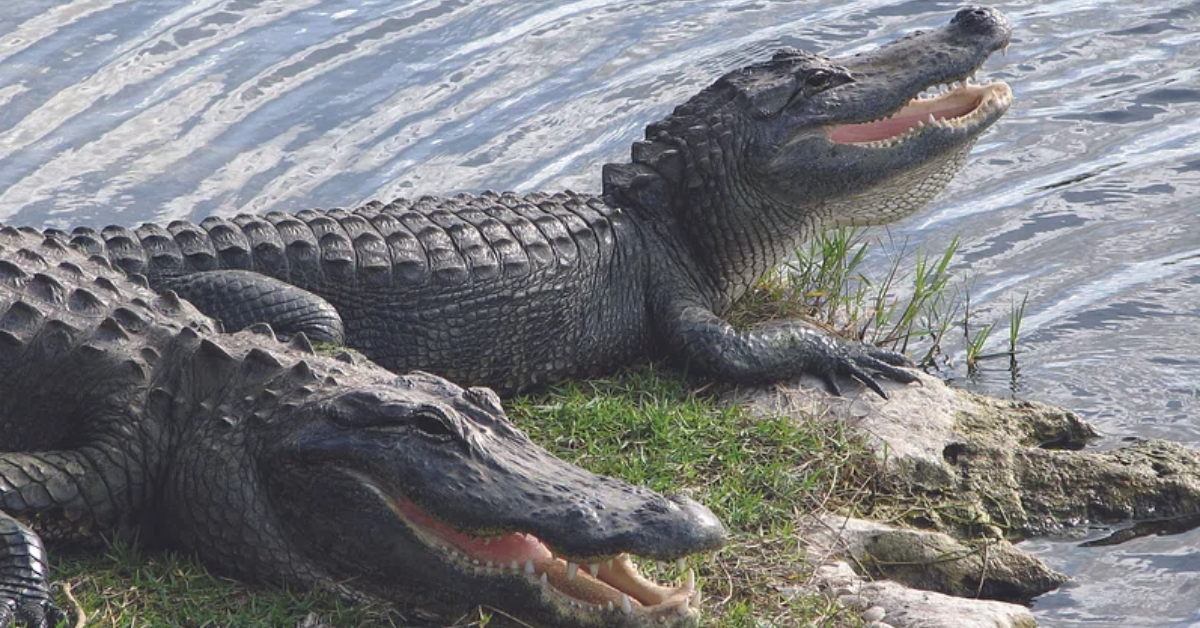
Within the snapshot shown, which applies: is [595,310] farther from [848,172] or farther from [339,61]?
[339,61]

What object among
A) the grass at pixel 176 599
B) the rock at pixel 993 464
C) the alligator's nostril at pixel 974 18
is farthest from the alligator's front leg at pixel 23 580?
the alligator's nostril at pixel 974 18

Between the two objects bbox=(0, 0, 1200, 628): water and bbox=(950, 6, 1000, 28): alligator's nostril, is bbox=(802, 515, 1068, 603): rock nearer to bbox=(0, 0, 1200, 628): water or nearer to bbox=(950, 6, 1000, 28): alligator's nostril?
bbox=(0, 0, 1200, 628): water

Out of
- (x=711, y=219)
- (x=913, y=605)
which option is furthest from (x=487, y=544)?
(x=711, y=219)

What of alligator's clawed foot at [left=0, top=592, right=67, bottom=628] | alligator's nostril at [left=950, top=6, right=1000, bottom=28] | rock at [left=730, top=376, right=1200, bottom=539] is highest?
alligator's nostril at [left=950, top=6, right=1000, bottom=28]

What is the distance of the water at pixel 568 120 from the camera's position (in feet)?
26.2

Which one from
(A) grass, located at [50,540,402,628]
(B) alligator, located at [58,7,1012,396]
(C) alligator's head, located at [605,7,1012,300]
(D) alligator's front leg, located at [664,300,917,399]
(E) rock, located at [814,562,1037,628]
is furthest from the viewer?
(C) alligator's head, located at [605,7,1012,300]

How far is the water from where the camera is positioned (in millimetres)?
8000

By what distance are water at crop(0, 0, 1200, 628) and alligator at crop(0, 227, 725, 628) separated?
12.3 ft

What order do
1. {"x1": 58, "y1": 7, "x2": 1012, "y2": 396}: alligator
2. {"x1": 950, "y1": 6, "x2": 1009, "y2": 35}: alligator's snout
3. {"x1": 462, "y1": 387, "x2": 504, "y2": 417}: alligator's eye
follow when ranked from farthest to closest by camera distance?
1. {"x1": 950, "y1": 6, "x2": 1009, "y2": 35}: alligator's snout
2. {"x1": 58, "y1": 7, "x2": 1012, "y2": 396}: alligator
3. {"x1": 462, "y1": 387, "x2": 504, "y2": 417}: alligator's eye

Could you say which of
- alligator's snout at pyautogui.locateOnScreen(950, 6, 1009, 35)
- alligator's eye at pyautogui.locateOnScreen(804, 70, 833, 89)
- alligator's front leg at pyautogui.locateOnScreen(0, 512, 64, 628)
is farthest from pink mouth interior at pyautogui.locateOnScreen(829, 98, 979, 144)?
alligator's front leg at pyautogui.locateOnScreen(0, 512, 64, 628)

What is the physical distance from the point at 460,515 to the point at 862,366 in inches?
98.3

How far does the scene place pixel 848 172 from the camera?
6.29m

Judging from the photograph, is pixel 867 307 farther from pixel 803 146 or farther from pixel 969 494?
pixel 969 494


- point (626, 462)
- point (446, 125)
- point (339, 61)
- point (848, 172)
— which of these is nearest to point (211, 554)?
point (626, 462)
